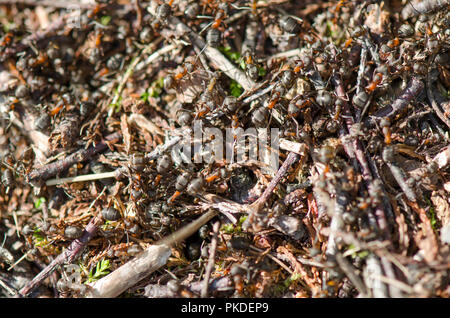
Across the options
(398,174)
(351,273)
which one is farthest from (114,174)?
(398,174)

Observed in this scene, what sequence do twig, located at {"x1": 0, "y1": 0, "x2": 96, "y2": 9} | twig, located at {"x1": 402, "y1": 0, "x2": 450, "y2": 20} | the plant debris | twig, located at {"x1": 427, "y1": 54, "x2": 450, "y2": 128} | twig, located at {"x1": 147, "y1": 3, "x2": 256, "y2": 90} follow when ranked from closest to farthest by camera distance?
the plant debris → twig, located at {"x1": 427, "y1": 54, "x2": 450, "y2": 128} → twig, located at {"x1": 402, "y1": 0, "x2": 450, "y2": 20} → twig, located at {"x1": 147, "y1": 3, "x2": 256, "y2": 90} → twig, located at {"x1": 0, "y1": 0, "x2": 96, "y2": 9}

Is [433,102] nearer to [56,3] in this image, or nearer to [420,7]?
[420,7]

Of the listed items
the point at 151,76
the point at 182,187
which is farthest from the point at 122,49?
the point at 182,187

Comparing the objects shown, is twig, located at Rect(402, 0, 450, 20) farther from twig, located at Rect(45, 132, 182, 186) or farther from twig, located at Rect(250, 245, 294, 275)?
twig, located at Rect(250, 245, 294, 275)

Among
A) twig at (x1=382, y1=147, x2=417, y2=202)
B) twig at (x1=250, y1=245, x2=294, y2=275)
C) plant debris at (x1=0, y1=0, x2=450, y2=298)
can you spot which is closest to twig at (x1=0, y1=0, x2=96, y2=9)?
plant debris at (x1=0, y1=0, x2=450, y2=298)

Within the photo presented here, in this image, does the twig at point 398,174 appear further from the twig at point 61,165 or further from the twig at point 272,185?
the twig at point 61,165

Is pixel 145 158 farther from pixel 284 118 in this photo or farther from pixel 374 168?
pixel 374 168

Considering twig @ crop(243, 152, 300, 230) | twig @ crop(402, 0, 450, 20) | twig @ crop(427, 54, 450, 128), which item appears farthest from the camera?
twig @ crop(402, 0, 450, 20)
